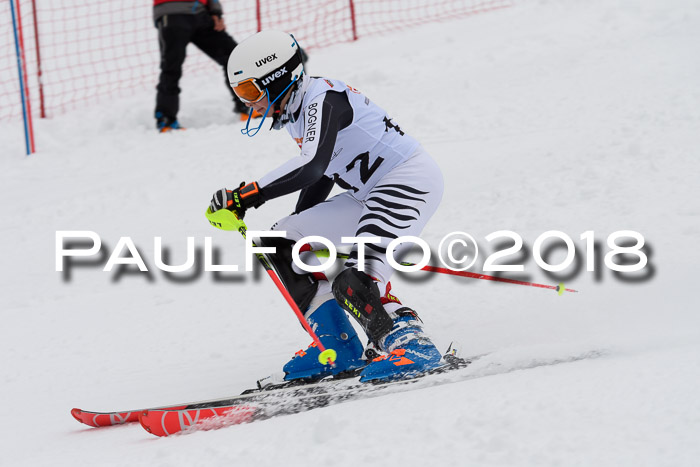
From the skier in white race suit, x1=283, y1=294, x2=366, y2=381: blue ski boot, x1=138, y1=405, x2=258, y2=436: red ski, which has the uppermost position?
the skier in white race suit

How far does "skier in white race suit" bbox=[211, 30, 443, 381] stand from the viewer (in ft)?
11.2

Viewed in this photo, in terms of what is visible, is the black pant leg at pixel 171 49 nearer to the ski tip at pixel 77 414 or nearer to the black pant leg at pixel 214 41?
the black pant leg at pixel 214 41

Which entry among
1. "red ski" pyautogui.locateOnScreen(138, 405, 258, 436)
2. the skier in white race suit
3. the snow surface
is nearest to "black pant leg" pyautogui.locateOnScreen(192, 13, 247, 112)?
the snow surface

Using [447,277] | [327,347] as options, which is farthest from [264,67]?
[447,277]

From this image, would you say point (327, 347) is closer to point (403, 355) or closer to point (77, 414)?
point (403, 355)

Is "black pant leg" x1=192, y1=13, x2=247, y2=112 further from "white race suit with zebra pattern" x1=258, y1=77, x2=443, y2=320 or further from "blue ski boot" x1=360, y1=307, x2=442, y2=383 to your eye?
"blue ski boot" x1=360, y1=307, x2=442, y2=383

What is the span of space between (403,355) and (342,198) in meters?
0.95

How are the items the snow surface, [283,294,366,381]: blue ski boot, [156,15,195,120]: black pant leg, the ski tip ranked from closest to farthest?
the snow surface < the ski tip < [283,294,366,381]: blue ski boot < [156,15,195,120]: black pant leg

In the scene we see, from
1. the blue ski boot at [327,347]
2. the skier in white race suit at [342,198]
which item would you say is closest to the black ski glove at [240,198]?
the skier in white race suit at [342,198]

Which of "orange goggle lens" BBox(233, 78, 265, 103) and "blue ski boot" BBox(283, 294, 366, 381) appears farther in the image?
"blue ski boot" BBox(283, 294, 366, 381)

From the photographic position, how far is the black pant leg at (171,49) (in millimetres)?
7574

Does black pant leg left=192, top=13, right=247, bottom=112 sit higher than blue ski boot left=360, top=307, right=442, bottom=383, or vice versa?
black pant leg left=192, top=13, right=247, bottom=112

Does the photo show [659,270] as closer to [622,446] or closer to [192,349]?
[622,446]

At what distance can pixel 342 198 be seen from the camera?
13.0 feet
